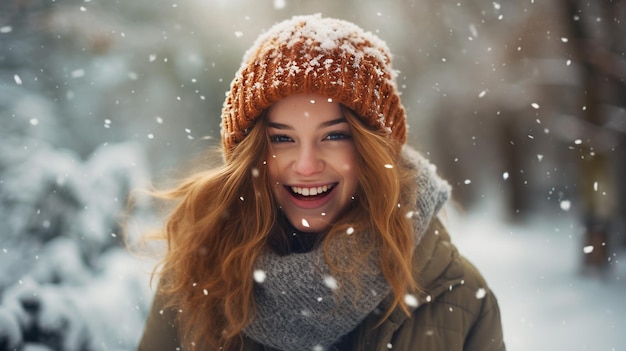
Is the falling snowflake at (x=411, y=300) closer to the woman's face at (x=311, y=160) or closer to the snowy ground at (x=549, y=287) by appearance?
the woman's face at (x=311, y=160)

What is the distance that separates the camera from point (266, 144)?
178cm

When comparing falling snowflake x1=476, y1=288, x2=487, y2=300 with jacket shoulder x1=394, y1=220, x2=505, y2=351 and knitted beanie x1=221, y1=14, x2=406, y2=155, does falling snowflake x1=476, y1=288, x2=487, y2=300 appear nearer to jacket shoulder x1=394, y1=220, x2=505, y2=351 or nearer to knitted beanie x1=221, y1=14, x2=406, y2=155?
jacket shoulder x1=394, y1=220, x2=505, y2=351

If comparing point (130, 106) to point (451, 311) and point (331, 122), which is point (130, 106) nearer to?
point (331, 122)

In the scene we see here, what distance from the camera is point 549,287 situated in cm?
583

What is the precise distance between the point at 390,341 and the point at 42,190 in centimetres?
248

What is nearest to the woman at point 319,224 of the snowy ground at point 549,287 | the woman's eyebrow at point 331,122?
the woman's eyebrow at point 331,122

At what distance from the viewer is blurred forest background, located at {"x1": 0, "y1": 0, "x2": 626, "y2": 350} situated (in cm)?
316

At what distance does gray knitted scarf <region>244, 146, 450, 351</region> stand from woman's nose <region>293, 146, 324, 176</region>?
0.30 m

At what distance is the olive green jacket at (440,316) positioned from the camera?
1.82 m

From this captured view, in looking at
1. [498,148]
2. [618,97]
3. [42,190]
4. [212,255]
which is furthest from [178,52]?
[498,148]

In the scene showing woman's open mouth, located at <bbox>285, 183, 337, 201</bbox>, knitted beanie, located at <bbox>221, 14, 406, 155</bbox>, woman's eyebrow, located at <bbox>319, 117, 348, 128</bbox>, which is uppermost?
knitted beanie, located at <bbox>221, 14, 406, 155</bbox>

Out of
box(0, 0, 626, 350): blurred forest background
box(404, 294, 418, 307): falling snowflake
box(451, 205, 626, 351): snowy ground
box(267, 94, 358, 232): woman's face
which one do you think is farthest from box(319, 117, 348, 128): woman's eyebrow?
box(451, 205, 626, 351): snowy ground

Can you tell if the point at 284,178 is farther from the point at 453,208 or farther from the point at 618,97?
the point at 618,97

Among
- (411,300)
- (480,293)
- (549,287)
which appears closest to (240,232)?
(411,300)
